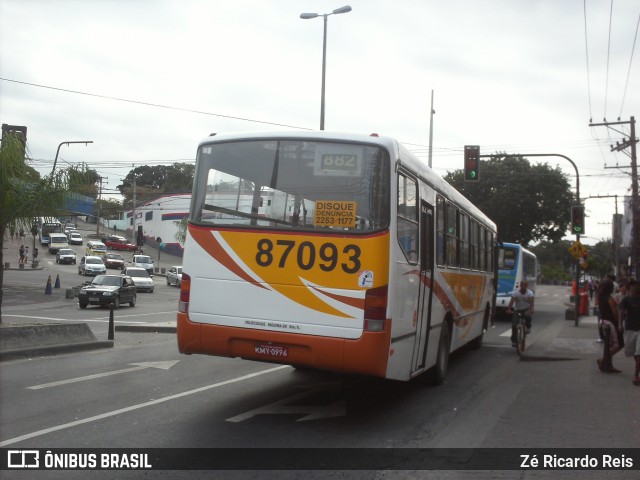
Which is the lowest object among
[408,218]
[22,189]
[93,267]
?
[93,267]

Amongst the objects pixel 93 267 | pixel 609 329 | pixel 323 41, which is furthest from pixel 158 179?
pixel 609 329

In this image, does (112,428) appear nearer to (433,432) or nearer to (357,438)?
(357,438)

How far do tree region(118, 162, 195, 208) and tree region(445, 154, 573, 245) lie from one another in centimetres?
6796

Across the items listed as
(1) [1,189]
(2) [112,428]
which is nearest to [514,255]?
(1) [1,189]

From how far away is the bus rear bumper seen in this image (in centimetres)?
738

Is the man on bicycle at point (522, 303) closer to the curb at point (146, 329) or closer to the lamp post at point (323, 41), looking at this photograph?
the curb at point (146, 329)

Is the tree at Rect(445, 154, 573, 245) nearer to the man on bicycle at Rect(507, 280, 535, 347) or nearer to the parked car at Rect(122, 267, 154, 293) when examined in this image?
the parked car at Rect(122, 267, 154, 293)

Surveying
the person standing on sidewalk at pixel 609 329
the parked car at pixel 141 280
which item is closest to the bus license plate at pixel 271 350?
the person standing on sidewalk at pixel 609 329

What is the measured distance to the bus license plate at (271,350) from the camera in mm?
7691

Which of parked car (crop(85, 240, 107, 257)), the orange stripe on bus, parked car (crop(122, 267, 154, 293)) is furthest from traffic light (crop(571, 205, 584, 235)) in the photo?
parked car (crop(85, 240, 107, 257))

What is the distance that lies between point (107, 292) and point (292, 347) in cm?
2367

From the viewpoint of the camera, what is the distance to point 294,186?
26.0ft

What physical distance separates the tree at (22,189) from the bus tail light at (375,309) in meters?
8.49

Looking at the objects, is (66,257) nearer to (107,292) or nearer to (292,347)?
(107,292)
